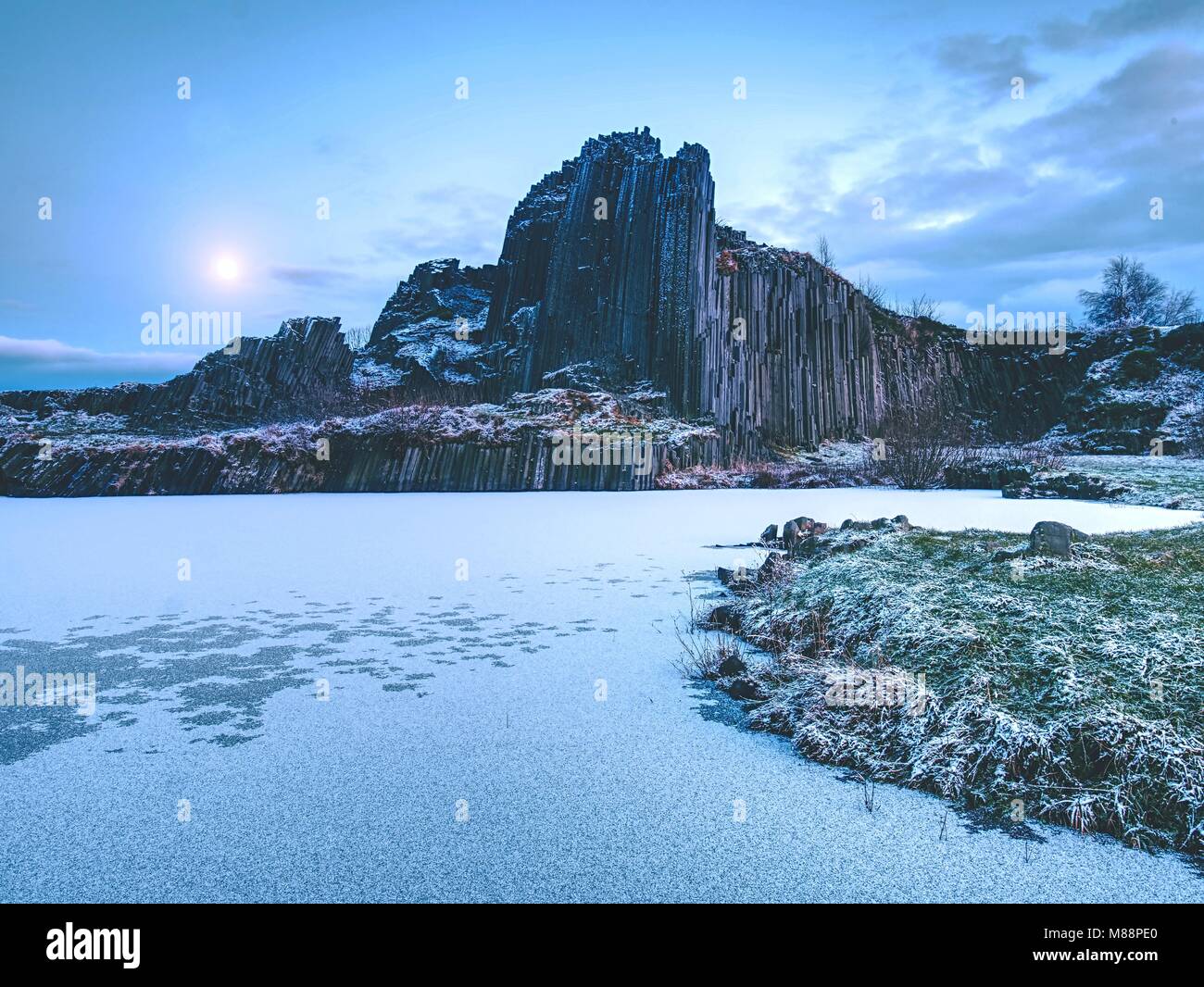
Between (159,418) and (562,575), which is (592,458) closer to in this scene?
(562,575)

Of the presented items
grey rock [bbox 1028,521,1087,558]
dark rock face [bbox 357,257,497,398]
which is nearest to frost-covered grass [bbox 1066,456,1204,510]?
grey rock [bbox 1028,521,1087,558]

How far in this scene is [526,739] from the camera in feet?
12.2

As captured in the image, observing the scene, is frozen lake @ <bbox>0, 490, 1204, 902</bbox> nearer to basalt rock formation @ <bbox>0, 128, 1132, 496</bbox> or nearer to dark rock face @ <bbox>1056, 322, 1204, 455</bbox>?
basalt rock formation @ <bbox>0, 128, 1132, 496</bbox>

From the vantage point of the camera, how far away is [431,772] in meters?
3.34

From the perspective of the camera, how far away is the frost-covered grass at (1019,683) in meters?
3.03

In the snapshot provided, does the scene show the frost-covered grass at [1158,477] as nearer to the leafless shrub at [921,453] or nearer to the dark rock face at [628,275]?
the leafless shrub at [921,453]

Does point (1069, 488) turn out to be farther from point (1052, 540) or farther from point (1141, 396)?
point (1141, 396)

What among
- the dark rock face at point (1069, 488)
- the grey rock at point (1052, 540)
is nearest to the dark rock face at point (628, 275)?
the dark rock face at point (1069, 488)

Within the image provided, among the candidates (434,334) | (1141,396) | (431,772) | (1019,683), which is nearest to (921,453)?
(1141,396)

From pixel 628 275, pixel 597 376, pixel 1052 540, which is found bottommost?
pixel 1052 540

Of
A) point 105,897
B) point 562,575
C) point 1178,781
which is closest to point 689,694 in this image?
point 1178,781

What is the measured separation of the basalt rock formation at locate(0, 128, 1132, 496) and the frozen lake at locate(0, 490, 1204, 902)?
50.3ft

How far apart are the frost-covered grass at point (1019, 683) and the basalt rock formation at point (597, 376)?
16.4m

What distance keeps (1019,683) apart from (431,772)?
2800mm
